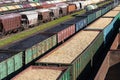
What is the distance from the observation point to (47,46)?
28656 millimetres

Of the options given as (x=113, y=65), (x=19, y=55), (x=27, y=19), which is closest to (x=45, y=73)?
(x=19, y=55)

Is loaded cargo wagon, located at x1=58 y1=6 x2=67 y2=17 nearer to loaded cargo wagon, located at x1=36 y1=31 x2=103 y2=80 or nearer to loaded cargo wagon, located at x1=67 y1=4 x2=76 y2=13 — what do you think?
loaded cargo wagon, located at x1=67 y1=4 x2=76 y2=13

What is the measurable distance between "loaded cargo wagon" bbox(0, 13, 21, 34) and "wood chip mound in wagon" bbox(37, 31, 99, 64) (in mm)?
18729

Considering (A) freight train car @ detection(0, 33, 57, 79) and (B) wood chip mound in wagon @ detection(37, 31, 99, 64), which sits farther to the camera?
(B) wood chip mound in wagon @ detection(37, 31, 99, 64)

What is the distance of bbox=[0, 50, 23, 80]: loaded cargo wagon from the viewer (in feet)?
65.5

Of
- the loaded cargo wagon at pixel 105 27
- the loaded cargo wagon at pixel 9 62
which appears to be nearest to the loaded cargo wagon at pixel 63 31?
the loaded cargo wagon at pixel 105 27

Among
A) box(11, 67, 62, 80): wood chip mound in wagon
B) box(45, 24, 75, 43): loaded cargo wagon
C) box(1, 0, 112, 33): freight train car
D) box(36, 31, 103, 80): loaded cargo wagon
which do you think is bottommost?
box(1, 0, 112, 33): freight train car

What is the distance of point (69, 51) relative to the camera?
23688 millimetres

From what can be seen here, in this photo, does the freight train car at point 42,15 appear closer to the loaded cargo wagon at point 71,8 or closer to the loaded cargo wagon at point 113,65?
the loaded cargo wagon at point 71,8

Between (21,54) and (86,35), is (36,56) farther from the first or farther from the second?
(86,35)

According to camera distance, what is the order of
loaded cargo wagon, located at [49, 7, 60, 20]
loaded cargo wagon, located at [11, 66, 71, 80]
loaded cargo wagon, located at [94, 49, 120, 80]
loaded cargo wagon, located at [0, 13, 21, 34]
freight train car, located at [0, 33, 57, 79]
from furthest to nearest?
1. loaded cargo wagon, located at [49, 7, 60, 20]
2. loaded cargo wagon, located at [0, 13, 21, 34]
3. loaded cargo wagon, located at [94, 49, 120, 80]
4. freight train car, located at [0, 33, 57, 79]
5. loaded cargo wagon, located at [11, 66, 71, 80]

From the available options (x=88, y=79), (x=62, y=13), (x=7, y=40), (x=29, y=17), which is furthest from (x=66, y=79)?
(x=62, y=13)

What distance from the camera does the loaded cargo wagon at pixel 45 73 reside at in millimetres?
16797

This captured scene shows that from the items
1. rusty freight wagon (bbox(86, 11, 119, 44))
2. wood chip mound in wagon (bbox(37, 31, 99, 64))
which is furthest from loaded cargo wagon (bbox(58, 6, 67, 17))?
wood chip mound in wagon (bbox(37, 31, 99, 64))
